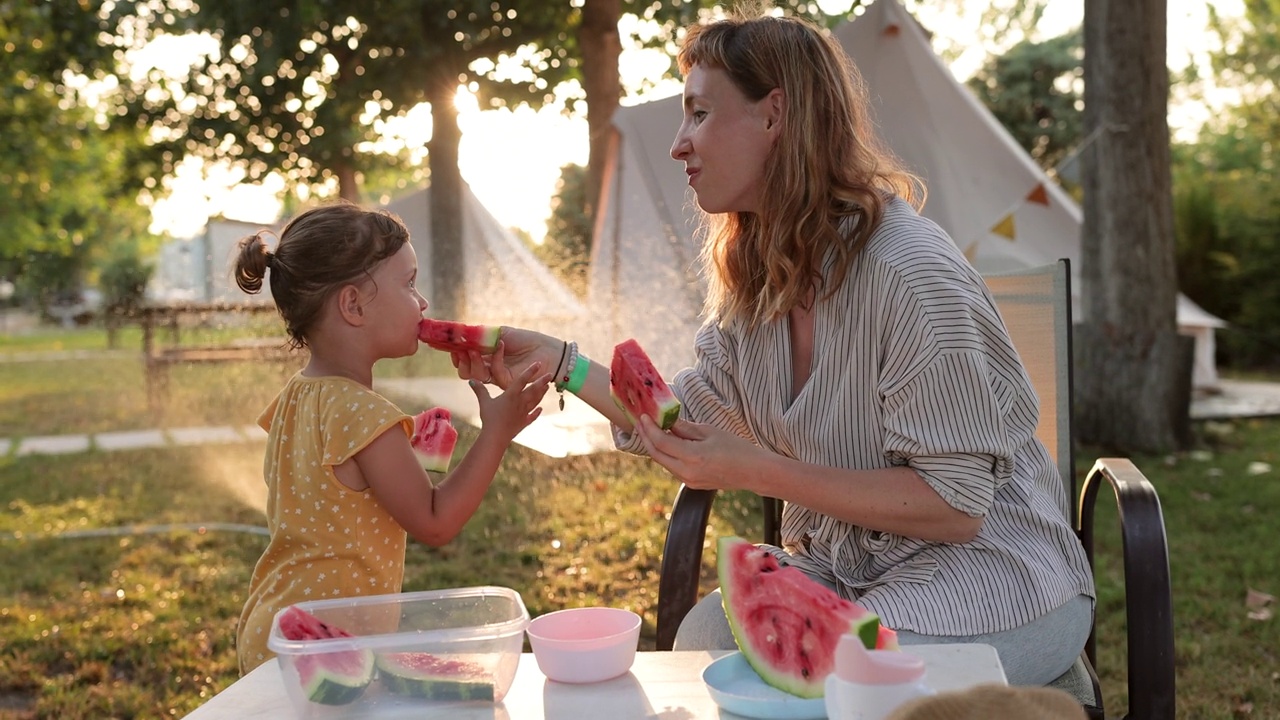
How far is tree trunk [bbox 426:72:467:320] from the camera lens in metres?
9.40

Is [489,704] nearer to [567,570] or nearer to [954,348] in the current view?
[954,348]

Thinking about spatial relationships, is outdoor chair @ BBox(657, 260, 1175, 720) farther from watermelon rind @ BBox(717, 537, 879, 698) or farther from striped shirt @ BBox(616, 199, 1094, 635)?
watermelon rind @ BBox(717, 537, 879, 698)

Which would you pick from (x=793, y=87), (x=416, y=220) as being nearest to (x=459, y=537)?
(x=793, y=87)

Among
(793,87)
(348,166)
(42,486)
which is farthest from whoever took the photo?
(348,166)

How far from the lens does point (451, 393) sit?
25.6 feet

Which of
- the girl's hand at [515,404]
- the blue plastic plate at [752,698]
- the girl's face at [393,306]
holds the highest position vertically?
the girl's face at [393,306]

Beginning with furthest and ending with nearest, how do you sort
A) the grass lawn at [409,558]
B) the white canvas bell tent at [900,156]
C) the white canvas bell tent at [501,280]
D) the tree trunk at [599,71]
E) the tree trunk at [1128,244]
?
the tree trunk at [599,71], the tree trunk at [1128,244], the white canvas bell tent at [501,280], the white canvas bell tent at [900,156], the grass lawn at [409,558]

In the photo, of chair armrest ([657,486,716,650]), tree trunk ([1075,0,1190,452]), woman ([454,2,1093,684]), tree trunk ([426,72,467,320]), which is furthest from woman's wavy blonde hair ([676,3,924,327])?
tree trunk ([426,72,467,320])

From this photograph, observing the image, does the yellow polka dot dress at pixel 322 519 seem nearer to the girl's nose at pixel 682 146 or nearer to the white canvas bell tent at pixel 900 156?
the girl's nose at pixel 682 146

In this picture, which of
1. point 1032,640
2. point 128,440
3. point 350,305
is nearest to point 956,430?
point 1032,640

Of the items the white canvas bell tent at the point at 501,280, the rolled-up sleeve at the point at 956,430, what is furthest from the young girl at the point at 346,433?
the white canvas bell tent at the point at 501,280

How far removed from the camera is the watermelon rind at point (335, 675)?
1.60 meters

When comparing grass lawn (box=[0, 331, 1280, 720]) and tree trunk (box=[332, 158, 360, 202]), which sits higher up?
tree trunk (box=[332, 158, 360, 202])

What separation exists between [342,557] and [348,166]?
Result: 38.2ft
